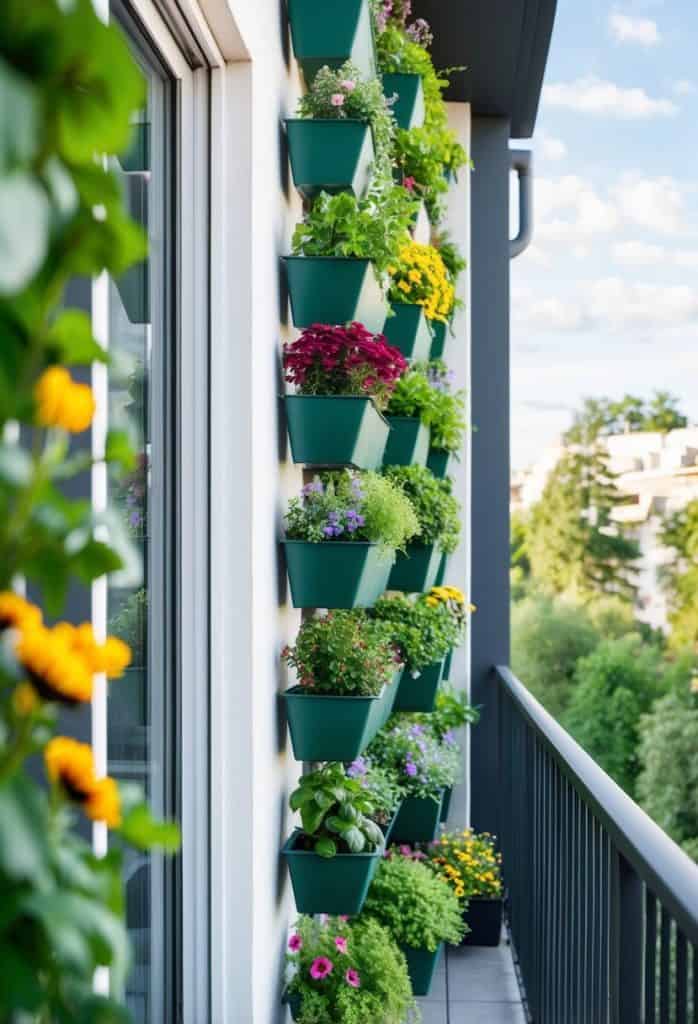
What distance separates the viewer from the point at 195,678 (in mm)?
1929

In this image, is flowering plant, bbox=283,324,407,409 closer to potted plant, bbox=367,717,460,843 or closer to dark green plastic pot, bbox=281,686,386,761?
dark green plastic pot, bbox=281,686,386,761

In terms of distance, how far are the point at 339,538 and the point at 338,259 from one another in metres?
0.53

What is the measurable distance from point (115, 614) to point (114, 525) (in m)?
1.06

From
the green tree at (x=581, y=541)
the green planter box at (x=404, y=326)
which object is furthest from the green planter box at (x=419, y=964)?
the green tree at (x=581, y=541)

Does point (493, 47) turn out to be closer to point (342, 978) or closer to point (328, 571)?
point (328, 571)

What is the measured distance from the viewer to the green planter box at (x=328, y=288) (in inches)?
85.4

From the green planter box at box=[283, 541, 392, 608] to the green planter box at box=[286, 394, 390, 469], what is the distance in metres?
0.16

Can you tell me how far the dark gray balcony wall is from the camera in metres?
4.37

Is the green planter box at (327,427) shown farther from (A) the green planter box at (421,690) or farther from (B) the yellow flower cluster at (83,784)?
(B) the yellow flower cluster at (83,784)

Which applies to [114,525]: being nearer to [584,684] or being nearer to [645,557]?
[584,684]

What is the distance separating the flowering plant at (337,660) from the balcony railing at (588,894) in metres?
0.43

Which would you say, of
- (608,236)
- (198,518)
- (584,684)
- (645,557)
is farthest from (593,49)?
(198,518)

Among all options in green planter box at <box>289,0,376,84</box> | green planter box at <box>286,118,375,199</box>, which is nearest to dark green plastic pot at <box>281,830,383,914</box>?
green planter box at <box>286,118,375,199</box>

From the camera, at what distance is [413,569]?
3.08m
